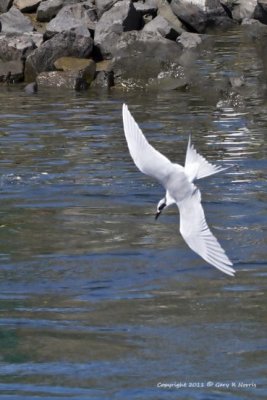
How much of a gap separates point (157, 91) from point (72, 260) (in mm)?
10077

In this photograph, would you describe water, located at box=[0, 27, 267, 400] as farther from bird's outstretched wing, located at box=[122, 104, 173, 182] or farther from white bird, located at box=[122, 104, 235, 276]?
bird's outstretched wing, located at box=[122, 104, 173, 182]

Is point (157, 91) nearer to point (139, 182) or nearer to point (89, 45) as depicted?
point (89, 45)

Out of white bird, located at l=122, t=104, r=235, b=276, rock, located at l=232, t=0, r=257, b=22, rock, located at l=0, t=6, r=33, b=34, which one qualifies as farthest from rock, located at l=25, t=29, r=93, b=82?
white bird, located at l=122, t=104, r=235, b=276

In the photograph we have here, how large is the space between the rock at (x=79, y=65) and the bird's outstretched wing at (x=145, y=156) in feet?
37.4

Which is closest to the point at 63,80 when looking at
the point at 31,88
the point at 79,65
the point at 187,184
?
the point at 79,65

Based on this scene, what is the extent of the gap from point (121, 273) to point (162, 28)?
14139 millimetres

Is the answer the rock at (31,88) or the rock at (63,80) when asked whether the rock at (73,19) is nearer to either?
the rock at (63,80)

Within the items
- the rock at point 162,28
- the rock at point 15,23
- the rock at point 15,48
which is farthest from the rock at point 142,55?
the rock at point 15,23

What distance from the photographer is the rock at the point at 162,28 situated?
2288 cm

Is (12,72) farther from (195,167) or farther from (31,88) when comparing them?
(195,167)

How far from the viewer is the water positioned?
7.22 metres

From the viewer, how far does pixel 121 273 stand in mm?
9391

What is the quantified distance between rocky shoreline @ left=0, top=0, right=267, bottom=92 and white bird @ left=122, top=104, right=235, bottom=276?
10927mm

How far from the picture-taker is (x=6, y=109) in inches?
713
